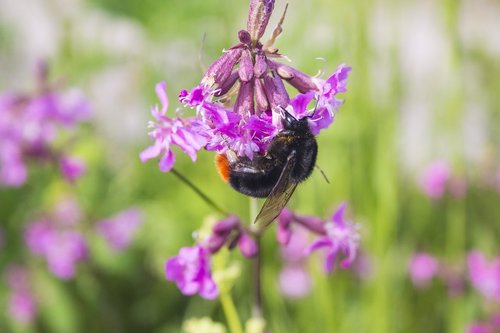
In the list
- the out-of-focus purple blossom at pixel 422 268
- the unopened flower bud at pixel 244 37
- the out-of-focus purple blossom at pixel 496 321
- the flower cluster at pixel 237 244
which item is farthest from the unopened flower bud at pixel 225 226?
the out-of-focus purple blossom at pixel 422 268

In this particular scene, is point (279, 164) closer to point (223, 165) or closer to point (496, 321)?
point (223, 165)

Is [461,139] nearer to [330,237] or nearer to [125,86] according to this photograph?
[330,237]

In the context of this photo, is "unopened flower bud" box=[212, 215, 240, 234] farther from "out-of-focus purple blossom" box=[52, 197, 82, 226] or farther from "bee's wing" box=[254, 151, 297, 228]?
"out-of-focus purple blossom" box=[52, 197, 82, 226]

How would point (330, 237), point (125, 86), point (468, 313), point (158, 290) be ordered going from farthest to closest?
point (125, 86) → point (158, 290) → point (468, 313) → point (330, 237)

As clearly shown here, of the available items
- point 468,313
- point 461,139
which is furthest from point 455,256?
point 461,139

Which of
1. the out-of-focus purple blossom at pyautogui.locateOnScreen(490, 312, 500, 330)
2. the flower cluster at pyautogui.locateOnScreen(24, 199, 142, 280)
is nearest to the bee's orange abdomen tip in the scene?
the flower cluster at pyautogui.locateOnScreen(24, 199, 142, 280)

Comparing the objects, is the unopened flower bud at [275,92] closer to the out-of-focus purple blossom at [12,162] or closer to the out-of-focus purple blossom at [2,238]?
the out-of-focus purple blossom at [12,162]

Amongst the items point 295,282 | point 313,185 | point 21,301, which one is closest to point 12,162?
point 21,301
